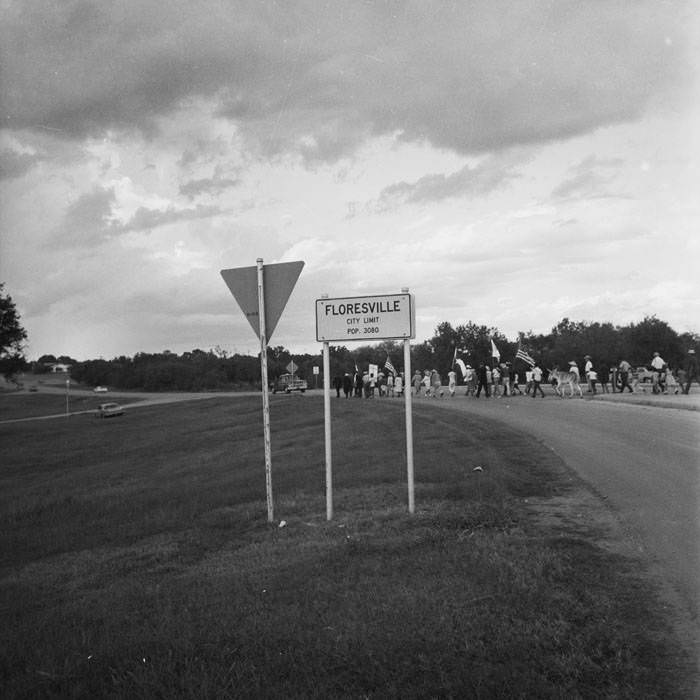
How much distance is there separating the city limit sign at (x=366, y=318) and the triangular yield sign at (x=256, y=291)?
0.50m

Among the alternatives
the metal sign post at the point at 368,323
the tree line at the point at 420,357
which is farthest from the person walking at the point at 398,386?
the metal sign post at the point at 368,323

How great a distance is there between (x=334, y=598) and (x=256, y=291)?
423cm

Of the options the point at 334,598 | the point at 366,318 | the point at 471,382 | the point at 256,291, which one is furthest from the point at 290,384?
the point at 334,598

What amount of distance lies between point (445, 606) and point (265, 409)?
3.99 metres

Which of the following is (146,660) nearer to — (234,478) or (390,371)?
(234,478)

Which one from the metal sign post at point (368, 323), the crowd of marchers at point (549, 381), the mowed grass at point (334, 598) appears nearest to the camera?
the mowed grass at point (334, 598)

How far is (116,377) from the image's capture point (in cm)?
12731

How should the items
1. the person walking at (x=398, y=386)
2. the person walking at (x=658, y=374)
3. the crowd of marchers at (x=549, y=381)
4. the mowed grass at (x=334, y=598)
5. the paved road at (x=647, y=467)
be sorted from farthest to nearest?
the person walking at (x=398, y=386), the crowd of marchers at (x=549, y=381), the person walking at (x=658, y=374), the paved road at (x=647, y=467), the mowed grass at (x=334, y=598)

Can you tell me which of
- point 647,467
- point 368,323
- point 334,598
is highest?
point 368,323

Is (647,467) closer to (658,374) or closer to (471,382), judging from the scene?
(658,374)

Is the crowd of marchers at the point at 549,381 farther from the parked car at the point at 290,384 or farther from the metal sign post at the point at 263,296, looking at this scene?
the metal sign post at the point at 263,296

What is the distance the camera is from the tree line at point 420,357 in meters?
73.3

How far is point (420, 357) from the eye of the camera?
311 ft

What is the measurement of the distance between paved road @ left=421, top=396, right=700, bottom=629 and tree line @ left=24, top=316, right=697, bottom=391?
44286mm
